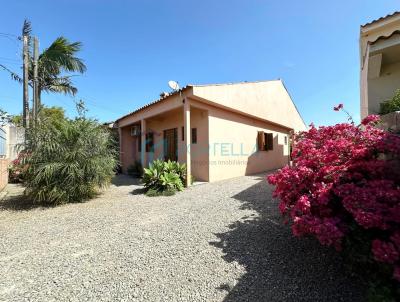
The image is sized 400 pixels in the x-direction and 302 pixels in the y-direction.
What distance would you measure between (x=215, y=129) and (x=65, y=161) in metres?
5.82

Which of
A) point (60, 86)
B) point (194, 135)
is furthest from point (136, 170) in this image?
point (60, 86)

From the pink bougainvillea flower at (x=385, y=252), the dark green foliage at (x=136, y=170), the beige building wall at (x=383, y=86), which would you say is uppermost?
the beige building wall at (x=383, y=86)

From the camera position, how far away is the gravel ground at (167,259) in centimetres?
246

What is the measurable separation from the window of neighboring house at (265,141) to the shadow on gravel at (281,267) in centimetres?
824

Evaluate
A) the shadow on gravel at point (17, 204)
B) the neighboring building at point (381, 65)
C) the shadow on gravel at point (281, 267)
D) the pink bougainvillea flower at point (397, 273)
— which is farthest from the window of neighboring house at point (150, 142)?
the pink bougainvillea flower at point (397, 273)

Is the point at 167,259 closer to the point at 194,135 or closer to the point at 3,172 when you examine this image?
the point at 194,135

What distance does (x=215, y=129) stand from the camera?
9.21m

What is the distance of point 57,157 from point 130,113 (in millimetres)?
6042

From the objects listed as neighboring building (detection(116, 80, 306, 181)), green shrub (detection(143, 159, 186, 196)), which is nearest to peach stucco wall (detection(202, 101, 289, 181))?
neighboring building (detection(116, 80, 306, 181))

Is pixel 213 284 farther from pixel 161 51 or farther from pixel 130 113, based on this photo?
pixel 161 51

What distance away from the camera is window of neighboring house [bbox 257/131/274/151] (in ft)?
39.4

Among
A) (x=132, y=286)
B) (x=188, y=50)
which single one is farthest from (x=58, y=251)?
(x=188, y=50)

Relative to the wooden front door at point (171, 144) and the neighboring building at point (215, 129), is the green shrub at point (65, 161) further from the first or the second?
the wooden front door at point (171, 144)

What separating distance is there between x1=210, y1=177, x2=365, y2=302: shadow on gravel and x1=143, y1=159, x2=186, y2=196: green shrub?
12.6ft
